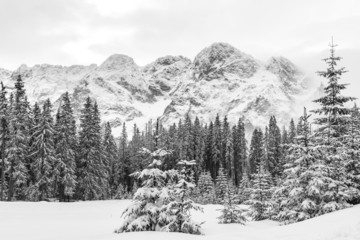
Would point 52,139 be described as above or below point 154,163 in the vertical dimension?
above

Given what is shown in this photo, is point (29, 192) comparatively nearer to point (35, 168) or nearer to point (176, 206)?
point (35, 168)

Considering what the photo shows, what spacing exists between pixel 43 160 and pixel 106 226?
19.2 m

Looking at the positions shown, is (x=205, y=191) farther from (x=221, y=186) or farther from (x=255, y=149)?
(x=255, y=149)

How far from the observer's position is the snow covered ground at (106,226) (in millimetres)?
14216

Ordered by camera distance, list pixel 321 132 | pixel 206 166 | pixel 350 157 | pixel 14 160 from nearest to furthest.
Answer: pixel 350 157, pixel 321 132, pixel 14 160, pixel 206 166

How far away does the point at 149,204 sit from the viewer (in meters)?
17.9

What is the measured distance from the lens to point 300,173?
2052 cm

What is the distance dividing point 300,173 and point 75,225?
1674 centimetres

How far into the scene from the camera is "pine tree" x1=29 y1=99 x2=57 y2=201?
42219mm

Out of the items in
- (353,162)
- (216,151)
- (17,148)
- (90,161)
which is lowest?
(353,162)

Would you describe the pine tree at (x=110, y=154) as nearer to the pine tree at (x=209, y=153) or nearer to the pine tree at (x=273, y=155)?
the pine tree at (x=209, y=153)

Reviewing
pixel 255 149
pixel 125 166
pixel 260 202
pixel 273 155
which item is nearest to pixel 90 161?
pixel 260 202

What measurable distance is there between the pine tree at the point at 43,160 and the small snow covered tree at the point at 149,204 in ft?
89.8

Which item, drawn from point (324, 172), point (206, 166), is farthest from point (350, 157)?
point (206, 166)
